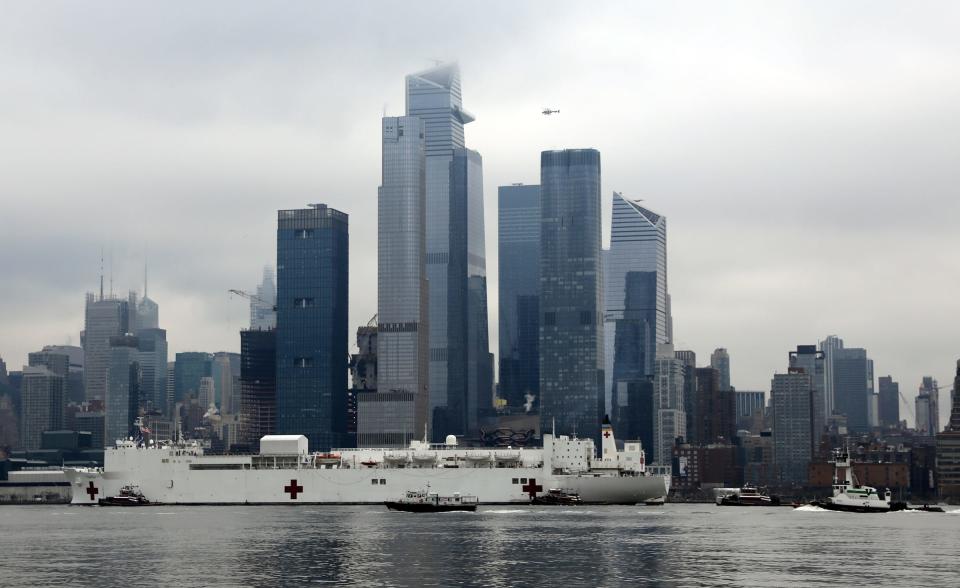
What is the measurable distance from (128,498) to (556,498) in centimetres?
4085

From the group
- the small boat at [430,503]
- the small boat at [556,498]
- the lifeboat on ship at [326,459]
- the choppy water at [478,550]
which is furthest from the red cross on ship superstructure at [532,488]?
the choppy water at [478,550]

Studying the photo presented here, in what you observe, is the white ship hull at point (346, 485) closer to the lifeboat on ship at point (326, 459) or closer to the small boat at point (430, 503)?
the lifeboat on ship at point (326, 459)

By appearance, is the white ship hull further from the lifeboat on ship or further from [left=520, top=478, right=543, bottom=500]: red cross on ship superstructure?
the lifeboat on ship

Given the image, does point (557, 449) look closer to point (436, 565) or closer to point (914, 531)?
point (914, 531)

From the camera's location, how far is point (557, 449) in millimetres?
133875

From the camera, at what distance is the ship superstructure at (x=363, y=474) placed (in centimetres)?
13175

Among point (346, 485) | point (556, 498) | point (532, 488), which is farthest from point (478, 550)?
point (346, 485)

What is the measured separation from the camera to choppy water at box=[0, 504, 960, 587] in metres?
59.4

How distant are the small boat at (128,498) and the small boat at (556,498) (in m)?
37.3

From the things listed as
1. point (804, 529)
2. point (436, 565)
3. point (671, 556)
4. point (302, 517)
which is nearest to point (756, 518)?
point (804, 529)

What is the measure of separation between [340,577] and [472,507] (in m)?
59.6

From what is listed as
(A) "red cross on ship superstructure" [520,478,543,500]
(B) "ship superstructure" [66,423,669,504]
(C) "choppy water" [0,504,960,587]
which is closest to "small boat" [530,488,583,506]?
(A) "red cross on ship superstructure" [520,478,543,500]

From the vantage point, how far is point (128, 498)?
132750mm

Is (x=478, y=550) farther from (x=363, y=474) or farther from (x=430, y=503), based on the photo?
(x=363, y=474)
